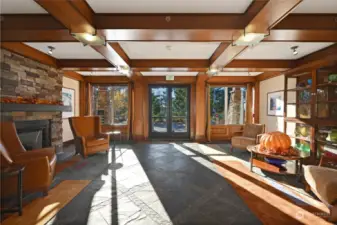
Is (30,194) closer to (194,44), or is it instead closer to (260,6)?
(194,44)

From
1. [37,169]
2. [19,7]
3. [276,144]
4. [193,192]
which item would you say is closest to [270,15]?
[276,144]

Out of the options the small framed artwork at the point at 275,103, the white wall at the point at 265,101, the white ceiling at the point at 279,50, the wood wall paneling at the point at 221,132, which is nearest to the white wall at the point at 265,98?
the white wall at the point at 265,101

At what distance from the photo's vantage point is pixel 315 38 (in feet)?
8.91

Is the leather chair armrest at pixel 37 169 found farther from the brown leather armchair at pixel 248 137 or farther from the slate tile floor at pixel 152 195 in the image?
the brown leather armchair at pixel 248 137

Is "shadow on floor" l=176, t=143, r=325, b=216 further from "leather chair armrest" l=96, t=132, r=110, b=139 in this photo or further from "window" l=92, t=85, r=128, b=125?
"window" l=92, t=85, r=128, b=125

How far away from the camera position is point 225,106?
724 centimetres

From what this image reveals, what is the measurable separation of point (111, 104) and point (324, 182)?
677 cm

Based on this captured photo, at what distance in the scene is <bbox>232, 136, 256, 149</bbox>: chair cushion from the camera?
4.82 m

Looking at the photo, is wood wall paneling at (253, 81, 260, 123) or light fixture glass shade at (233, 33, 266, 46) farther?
wood wall paneling at (253, 81, 260, 123)

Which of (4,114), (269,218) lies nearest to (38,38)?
(4,114)

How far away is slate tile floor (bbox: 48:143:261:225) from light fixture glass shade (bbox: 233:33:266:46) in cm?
228

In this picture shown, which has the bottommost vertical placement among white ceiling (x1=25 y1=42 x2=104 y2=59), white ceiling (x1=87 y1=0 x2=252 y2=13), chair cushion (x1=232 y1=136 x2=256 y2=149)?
chair cushion (x1=232 y1=136 x2=256 y2=149)

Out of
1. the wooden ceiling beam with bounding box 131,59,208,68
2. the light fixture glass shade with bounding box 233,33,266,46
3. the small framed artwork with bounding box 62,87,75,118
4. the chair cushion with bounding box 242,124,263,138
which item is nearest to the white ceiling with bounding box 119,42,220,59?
the wooden ceiling beam with bounding box 131,59,208,68

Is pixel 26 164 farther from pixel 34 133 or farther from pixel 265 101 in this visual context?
pixel 265 101
